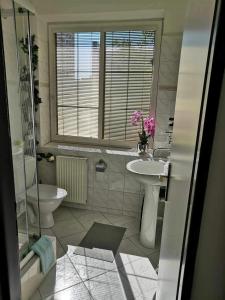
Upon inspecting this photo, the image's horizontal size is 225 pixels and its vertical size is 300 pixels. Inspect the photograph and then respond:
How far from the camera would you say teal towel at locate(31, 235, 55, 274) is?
1.80 metres

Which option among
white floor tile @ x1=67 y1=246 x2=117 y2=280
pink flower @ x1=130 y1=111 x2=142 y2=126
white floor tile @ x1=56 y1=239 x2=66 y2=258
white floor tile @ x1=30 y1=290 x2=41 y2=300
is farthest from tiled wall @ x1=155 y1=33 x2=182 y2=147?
white floor tile @ x1=30 y1=290 x2=41 y2=300

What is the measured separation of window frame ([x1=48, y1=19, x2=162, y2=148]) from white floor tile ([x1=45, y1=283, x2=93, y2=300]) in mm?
1615

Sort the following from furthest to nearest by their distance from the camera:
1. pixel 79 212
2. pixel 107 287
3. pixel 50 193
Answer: pixel 79 212
pixel 50 193
pixel 107 287

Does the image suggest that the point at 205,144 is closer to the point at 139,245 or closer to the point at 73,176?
the point at 139,245

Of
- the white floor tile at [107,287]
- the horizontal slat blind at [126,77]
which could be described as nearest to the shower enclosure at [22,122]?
the white floor tile at [107,287]

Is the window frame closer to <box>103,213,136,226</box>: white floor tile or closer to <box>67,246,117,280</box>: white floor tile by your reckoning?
<box>103,213,136,226</box>: white floor tile

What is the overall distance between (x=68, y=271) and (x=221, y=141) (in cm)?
191

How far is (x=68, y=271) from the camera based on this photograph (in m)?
1.97

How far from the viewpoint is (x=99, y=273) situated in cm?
197

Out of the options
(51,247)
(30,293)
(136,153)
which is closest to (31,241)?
(51,247)

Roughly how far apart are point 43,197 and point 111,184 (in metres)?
0.79

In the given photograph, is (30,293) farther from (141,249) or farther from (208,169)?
(208,169)

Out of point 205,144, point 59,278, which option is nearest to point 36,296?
point 59,278

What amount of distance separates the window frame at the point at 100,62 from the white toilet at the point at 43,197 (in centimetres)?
78
